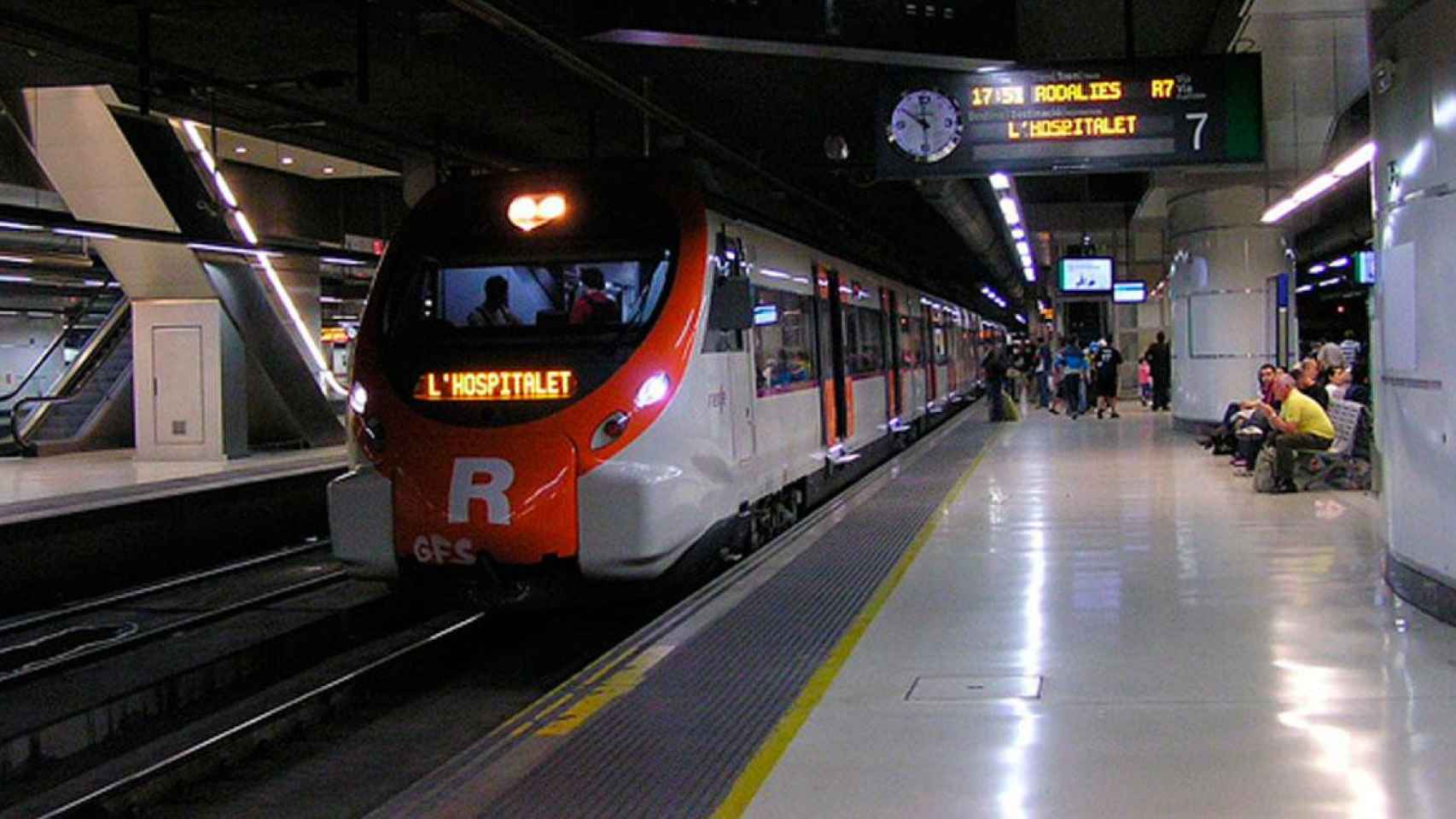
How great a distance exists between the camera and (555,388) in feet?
25.9

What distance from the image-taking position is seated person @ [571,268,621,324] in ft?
27.1

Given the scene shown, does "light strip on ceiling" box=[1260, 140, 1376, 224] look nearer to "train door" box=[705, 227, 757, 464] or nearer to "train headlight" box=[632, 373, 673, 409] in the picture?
"train door" box=[705, 227, 757, 464]

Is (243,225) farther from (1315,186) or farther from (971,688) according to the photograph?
(971,688)

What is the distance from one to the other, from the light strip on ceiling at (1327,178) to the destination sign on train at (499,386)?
186 inches

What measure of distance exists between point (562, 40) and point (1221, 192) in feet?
37.6

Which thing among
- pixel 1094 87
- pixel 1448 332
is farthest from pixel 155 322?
pixel 1448 332

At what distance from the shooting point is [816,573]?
920 centimetres

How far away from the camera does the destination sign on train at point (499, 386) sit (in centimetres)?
788

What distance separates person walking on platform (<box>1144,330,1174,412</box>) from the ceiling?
1109 centimetres

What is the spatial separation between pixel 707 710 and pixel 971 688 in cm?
113

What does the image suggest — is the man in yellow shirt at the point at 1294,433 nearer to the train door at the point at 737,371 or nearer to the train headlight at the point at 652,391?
the train door at the point at 737,371

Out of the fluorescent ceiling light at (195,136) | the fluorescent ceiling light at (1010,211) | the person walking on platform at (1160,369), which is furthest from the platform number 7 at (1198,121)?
the person walking on platform at (1160,369)

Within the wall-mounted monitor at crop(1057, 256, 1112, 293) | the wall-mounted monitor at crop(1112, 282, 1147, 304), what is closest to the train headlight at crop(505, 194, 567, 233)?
the wall-mounted monitor at crop(1057, 256, 1112, 293)

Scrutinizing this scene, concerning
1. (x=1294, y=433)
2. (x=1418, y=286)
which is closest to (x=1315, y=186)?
(x=1294, y=433)
